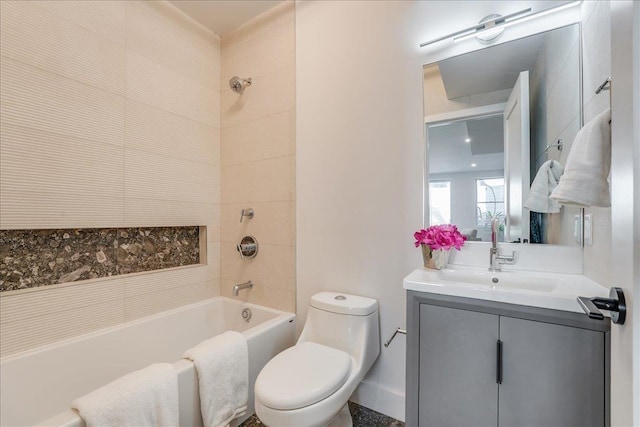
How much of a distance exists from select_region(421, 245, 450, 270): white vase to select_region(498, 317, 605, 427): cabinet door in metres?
0.41

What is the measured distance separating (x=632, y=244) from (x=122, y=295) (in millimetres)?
2278

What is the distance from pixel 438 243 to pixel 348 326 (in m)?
0.67

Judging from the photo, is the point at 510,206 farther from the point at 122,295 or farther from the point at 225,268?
the point at 122,295

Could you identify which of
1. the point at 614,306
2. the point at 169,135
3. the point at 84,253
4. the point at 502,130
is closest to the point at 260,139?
the point at 169,135

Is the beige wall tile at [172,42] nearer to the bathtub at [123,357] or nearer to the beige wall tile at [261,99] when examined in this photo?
the beige wall tile at [261,99]

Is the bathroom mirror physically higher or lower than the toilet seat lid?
higher

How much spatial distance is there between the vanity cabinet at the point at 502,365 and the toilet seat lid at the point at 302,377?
1.07 ft

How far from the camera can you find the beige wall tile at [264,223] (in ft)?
6.69

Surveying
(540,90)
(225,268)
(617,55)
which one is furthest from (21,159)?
(540,90)

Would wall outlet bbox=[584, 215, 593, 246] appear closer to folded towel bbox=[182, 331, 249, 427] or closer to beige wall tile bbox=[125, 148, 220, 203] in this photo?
folded towel bbox=[182, 331, 249, 427]

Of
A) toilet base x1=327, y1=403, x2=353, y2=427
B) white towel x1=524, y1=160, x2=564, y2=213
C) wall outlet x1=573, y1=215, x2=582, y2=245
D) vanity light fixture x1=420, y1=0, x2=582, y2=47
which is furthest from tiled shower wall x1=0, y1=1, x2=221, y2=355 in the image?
wall outlet x1=573, y1=215, x2=582, y2=245

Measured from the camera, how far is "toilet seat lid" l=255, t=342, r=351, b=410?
1.13m

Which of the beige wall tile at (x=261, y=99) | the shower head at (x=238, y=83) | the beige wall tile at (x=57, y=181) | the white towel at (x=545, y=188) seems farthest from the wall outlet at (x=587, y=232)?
the beige wall tile at (x=57, y=181)

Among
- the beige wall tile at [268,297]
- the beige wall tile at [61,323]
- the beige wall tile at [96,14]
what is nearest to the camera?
the beige wall tile at [61,323]
